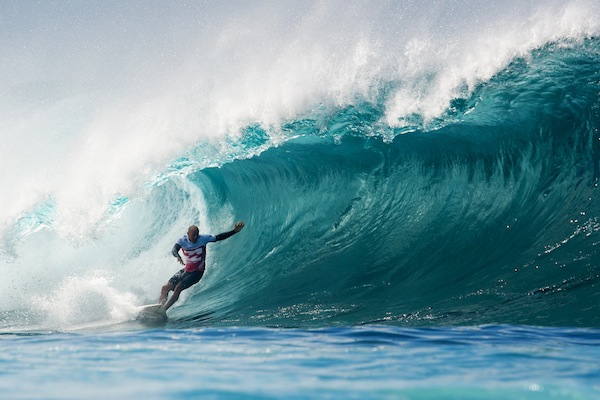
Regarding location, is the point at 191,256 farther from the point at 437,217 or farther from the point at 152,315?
the point at 437,217

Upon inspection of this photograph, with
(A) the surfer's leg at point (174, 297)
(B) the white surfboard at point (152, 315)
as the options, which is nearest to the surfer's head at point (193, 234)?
(A) the surfer's leg at point (174, 297)

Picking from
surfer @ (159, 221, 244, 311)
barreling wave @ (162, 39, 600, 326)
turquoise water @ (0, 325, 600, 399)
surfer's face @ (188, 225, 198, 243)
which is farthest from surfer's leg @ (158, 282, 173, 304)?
turquoise water @ (0, 325, 600, 399)

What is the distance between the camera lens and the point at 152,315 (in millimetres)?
7824

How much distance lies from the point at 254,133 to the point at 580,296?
5788mm

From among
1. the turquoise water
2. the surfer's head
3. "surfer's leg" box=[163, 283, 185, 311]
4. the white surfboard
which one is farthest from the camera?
the surfer's head

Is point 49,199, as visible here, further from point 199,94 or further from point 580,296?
point 580,296

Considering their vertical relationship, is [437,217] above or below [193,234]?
below

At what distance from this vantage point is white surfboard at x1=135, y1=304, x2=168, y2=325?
7.71 meters

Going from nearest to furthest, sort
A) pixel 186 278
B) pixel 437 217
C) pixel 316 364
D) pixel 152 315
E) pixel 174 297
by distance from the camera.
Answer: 1. pixel 316 364
2. pixel 152 315
3. pixel 174 297
4. pixel 186 278
5. pixel 437 217

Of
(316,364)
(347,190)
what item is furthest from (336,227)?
(316,364)

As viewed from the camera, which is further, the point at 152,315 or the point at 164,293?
the point at 164,293

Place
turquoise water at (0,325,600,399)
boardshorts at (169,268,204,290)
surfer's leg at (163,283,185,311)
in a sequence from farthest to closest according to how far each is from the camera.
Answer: boardshorts at (169,268,204,290)
surfer's leg at (163,283,185,311)
turquoise water at (0,325,600,399)

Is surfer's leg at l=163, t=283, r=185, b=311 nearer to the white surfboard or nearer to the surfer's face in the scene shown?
the white surfboard

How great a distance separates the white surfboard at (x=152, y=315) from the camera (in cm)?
771
